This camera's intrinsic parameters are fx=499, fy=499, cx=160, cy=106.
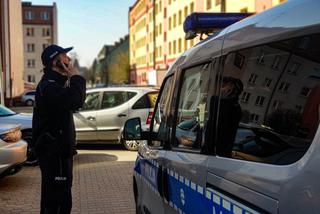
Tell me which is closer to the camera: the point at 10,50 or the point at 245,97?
the point at 245,97

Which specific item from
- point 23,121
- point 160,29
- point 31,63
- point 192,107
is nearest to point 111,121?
point 23,121

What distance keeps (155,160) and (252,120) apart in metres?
1.48

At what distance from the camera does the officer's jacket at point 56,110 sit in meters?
3.98

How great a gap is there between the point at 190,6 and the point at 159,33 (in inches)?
657

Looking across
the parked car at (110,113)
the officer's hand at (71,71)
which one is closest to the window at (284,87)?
the officer's hand at (71,71)

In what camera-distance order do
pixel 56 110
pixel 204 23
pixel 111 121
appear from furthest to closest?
pixel 111 121 → pixel 56 110 → pixel 204 23

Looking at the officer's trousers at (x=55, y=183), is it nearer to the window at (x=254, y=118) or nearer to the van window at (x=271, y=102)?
the van window at (x=271, y=102)

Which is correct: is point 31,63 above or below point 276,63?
above

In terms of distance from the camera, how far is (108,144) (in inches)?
515

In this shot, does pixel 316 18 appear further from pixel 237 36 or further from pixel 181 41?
pixel 181 41

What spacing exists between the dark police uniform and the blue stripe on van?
0.78 meters

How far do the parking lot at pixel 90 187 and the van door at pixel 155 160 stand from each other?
1.94 meters

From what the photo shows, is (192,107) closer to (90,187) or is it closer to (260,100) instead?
(260,100)

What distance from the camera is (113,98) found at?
12.3 meters
